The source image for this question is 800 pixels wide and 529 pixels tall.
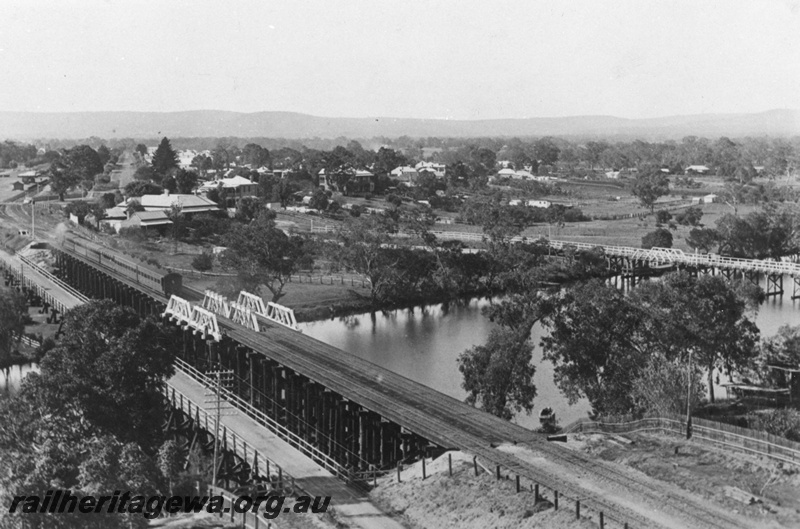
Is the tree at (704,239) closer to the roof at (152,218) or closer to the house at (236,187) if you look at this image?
the roof at (152,218)

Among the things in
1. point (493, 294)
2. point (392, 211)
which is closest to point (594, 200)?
point (392, 211)

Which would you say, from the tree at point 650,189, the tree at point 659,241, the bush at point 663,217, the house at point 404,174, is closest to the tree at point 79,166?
the house at point 404,174

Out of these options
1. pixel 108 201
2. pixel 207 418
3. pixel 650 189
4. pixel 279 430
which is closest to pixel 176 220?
pixel 108 201

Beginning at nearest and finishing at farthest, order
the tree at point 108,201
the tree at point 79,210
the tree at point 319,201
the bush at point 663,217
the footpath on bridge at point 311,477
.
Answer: the footpath on bridge at point 311,477
the tree at point 79,210
the bush at point 663,217
the tree at point 108,201
the tree at point 319,201

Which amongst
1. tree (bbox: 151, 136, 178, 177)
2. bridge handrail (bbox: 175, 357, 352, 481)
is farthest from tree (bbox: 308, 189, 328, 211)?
bridge handrail (bbox: 175, 357, 352, 481)

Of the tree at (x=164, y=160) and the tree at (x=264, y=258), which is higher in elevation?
the tree at (x=164, y=160)
